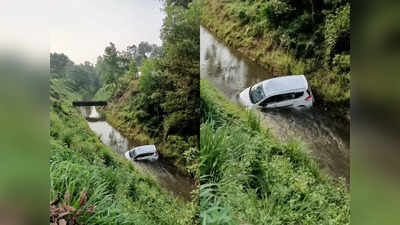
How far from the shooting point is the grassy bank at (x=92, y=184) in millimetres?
2053

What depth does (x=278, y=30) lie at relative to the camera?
230 centimetres

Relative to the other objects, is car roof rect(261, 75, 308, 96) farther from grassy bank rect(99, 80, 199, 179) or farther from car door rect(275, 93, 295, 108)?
grassy bank rect(99, 80, 199, 179)

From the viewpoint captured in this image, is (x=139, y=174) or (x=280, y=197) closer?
(x=280, y=197)

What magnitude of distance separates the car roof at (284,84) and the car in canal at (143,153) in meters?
0.98

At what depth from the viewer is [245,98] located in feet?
7.79

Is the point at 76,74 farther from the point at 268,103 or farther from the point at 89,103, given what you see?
the point at 268,103

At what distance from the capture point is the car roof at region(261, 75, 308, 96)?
2277 mm

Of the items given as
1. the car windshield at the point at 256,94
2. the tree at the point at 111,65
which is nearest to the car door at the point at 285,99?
the car windshield at the point at 256,94

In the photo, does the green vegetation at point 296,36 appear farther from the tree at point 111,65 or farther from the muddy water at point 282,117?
the tree at point 111,65

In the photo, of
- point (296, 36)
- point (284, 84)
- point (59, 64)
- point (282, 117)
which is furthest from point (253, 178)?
point (59, 64)

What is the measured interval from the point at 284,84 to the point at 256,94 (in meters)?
0.21
